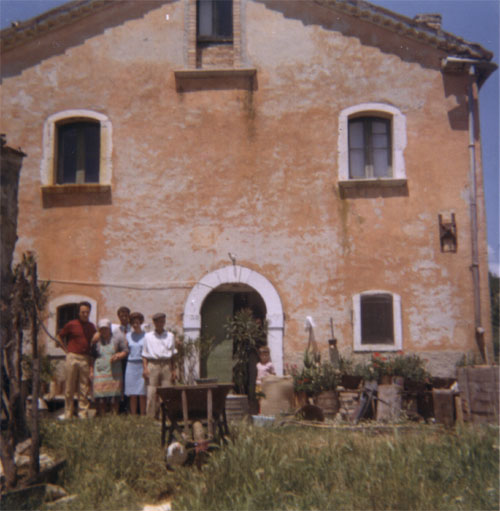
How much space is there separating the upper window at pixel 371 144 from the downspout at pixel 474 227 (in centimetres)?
116

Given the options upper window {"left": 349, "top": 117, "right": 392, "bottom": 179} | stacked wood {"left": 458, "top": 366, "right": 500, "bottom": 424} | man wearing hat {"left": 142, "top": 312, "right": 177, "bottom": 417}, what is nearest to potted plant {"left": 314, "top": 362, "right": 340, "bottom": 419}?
stacked wood {"left": 458, "top": 366, "right": 500, "bottom": 424}

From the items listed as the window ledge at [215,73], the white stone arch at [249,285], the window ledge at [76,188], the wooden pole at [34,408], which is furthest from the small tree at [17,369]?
the window ledge at [215,73]

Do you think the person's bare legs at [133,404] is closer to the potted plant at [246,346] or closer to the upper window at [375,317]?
the potted plant at [246,346]

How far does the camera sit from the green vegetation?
194 inches

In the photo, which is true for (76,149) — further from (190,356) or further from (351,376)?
(351,376)

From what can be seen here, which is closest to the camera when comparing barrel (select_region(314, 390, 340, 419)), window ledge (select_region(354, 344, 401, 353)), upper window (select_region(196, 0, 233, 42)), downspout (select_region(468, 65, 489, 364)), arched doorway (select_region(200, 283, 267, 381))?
barrel (select_region(314, 390, 340, 419))

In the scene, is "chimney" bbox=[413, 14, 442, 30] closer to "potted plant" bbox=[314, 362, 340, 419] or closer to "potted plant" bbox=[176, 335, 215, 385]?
"potted plant" bbox=[314, 362, 340, 419]

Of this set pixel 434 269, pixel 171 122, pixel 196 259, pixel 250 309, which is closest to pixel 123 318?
pixel 196 259

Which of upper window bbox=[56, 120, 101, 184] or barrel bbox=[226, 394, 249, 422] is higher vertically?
upper window bbox=[56, 120, 101, 184]

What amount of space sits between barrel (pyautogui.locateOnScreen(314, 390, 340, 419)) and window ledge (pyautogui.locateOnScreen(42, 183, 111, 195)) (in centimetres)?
521

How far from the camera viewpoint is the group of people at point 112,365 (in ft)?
29.9

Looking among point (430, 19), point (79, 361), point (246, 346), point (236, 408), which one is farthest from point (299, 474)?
point (430, 19)

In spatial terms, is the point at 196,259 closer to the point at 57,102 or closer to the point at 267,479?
the point at 57,102

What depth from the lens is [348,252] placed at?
1073cm
